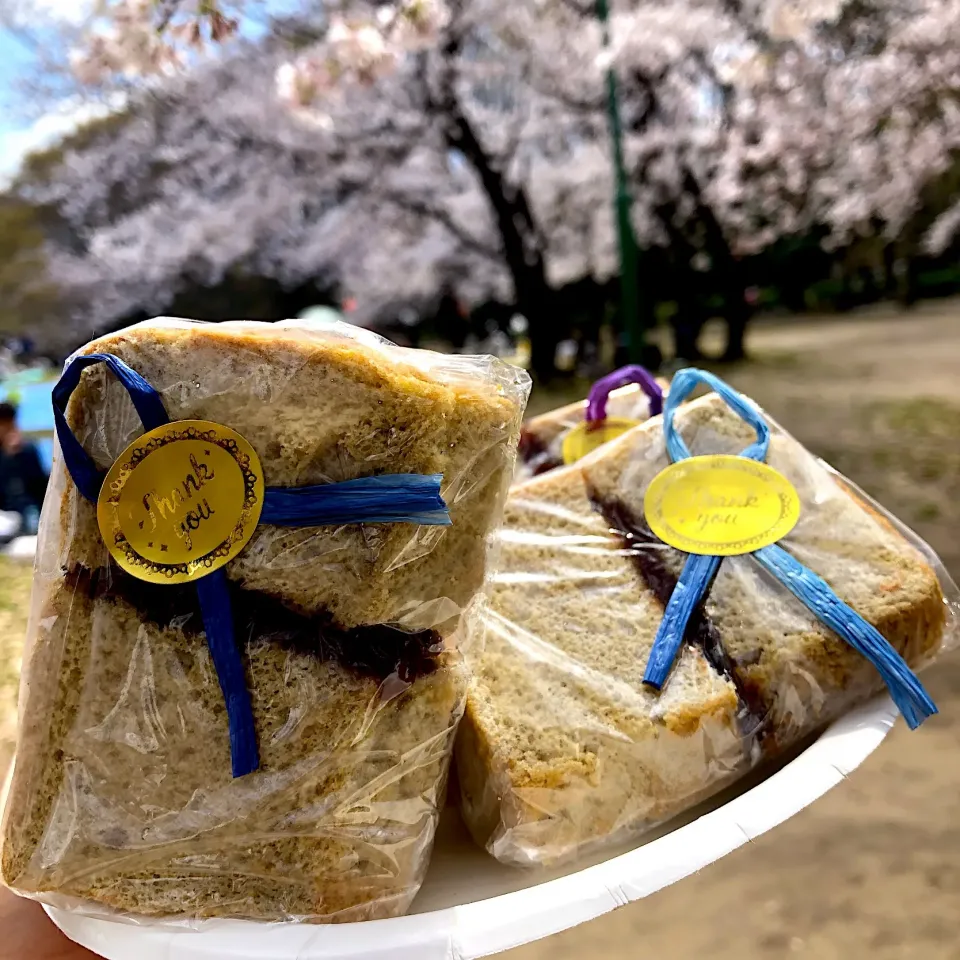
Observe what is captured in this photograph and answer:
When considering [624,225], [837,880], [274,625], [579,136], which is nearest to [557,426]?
[274,625]

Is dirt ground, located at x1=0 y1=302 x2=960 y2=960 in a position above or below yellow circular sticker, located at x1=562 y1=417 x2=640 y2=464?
below

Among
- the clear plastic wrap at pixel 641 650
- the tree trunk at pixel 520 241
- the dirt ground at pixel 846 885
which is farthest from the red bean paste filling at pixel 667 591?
the tree trunk at pixel 520 241

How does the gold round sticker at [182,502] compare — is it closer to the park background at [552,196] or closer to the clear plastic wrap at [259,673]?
the clear plastic wrap at [259,673]

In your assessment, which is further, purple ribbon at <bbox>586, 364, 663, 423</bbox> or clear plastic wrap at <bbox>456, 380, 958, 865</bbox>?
purple ribbon at <bbox>586, 364, 663, 423</bbox>

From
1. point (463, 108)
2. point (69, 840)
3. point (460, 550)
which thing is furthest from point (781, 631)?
point (463, 108)

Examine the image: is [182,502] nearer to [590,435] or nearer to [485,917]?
[485,917]

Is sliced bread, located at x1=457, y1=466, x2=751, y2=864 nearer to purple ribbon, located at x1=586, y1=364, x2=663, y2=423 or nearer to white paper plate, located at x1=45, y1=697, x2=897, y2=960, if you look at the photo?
white paper plate, located at x1=45, y1=697, x2=897, y2=960

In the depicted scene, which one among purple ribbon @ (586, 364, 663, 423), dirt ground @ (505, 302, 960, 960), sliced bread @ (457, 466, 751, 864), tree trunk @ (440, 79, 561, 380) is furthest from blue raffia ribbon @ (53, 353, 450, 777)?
tree trunk @ (440, 79, 561, 380)
